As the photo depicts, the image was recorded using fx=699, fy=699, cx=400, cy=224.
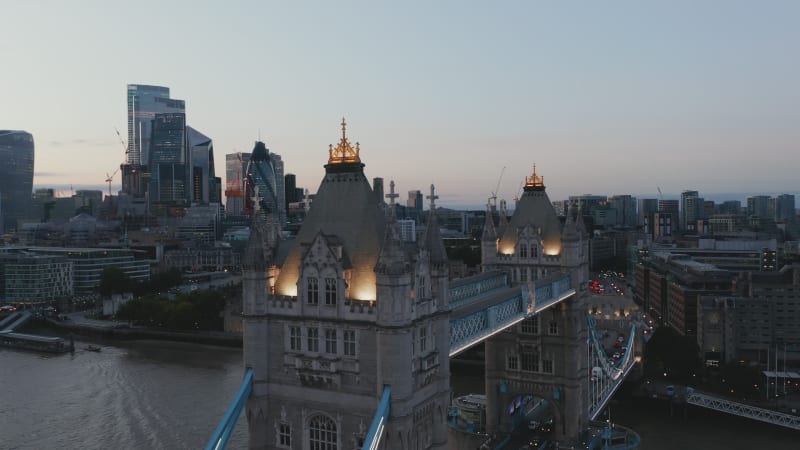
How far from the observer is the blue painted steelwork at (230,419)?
2186cm

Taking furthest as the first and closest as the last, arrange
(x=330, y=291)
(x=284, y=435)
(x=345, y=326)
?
(x=284, y=435)
(x=330, y=291)
(x=345, y=326)

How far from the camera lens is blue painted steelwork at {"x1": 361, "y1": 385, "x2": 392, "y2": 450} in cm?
2083

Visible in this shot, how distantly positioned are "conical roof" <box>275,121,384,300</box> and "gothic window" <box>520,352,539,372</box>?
25.9m

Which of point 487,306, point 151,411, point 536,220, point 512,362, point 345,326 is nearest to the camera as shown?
point 345,326

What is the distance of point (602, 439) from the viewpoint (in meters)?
45.7

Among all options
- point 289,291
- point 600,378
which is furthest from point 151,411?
point 289,291

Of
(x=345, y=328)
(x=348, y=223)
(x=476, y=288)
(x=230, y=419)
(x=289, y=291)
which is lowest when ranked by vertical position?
(x=230, y=419)

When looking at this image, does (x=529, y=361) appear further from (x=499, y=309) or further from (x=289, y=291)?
(x=289, y=291)

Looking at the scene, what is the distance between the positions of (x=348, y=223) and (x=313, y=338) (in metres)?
4.06

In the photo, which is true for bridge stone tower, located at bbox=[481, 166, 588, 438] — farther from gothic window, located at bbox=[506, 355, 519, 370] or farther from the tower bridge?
the tower bridge

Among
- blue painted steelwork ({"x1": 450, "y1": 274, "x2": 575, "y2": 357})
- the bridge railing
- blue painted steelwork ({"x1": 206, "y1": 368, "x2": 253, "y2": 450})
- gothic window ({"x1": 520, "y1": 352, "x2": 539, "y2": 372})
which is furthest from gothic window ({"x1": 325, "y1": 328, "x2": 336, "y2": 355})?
the bridge railing

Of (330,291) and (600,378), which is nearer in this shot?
(330,291)

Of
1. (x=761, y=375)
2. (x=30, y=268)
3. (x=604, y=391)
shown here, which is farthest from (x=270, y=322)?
(x=30, y=268)

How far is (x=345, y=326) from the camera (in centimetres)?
2288
